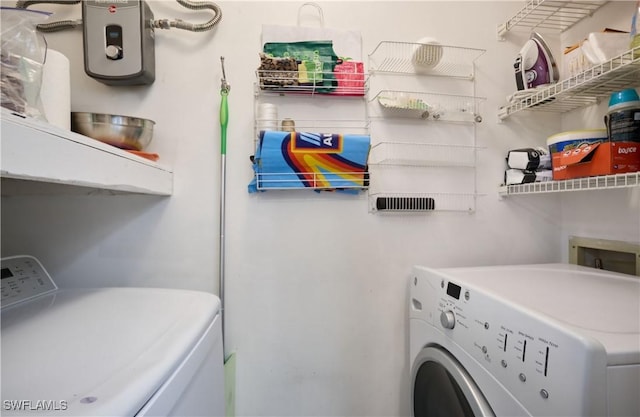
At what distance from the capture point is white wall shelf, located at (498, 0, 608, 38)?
1220 mm

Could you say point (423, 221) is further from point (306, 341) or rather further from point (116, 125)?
point (116, 125)

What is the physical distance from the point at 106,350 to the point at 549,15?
200 cm

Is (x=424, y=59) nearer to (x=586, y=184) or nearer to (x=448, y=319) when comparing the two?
(x=586, y=184)

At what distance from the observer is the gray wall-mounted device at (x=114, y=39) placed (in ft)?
3.66

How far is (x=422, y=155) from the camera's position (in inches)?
54.4

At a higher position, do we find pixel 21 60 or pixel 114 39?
pixel 114 39

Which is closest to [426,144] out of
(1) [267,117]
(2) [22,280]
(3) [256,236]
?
(1) [267,117]

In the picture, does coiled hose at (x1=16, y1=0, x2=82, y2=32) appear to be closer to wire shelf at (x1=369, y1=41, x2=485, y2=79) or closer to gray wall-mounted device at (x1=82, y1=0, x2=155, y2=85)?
gray wall-mounted device at (x1=82, y1=0, x2=155, y2=85)

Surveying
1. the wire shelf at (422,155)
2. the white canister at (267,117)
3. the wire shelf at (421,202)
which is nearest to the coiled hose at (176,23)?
the white canister at (267,117)

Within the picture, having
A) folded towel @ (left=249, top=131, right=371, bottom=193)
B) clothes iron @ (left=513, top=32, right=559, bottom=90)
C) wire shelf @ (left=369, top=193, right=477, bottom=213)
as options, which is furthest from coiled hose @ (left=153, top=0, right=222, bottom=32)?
clothes iron @ (left=513, top=32, right=559, bottom=90)

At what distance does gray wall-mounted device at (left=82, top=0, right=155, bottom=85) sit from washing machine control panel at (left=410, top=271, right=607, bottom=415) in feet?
4.71

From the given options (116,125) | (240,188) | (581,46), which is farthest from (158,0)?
(581,46)

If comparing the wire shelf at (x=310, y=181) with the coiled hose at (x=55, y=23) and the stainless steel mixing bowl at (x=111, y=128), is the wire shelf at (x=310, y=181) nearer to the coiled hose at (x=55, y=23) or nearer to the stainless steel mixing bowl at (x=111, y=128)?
the stainless steel mixing bowl at (x=111, y=128)

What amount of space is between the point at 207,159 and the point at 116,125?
351 millimetres
